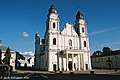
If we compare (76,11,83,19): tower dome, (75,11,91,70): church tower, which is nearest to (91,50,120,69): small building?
(75,11,91,70): church tower

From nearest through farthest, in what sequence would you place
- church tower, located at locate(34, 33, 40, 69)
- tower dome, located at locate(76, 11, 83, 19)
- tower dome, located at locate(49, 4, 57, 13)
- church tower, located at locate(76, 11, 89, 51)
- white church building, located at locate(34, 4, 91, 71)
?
white church building, located at locate(34, 4, 91, 71) < tower dome, located at locate(49, 4, 57, 13) < church tower, located at locate(76, 11, 89, 51) < tower dome, located at locate(76, 11, 83, 19) < church tower, located at locate(34, 33, 40, 69)

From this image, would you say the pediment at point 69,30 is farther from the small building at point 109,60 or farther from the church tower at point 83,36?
the small building at point 109,60

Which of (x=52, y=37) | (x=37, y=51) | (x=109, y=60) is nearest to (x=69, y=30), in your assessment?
(x=52, y=37)

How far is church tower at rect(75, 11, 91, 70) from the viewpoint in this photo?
63.9m

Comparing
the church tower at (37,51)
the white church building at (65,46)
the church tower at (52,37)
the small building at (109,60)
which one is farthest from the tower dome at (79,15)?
the small building at (109,60)

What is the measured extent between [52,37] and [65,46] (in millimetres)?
5891

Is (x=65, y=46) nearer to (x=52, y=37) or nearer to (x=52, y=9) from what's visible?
(x=52, y=37)

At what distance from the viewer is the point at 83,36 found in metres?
65.6

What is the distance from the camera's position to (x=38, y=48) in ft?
239

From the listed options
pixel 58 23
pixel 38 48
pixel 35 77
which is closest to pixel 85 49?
pixel 58 23

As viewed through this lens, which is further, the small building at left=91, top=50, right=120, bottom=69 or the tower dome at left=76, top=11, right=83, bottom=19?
the small building at left=91, top=50, right=120, bottom=69

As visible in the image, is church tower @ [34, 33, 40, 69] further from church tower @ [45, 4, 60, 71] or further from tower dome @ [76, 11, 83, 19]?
tower dome @ [76, 11, 83, 19]

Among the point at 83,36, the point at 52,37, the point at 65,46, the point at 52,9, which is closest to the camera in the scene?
the point at 52,37

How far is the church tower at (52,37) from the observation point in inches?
2267
